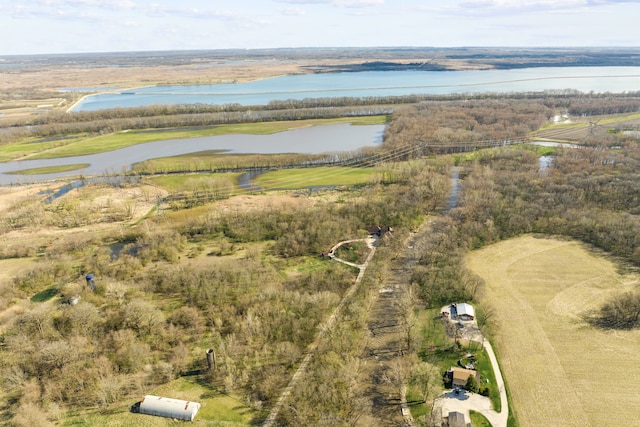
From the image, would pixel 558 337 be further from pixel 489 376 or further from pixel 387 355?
pixel 387 355

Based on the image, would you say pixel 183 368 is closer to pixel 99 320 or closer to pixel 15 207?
pixel 99 320

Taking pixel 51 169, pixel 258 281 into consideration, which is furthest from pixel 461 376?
pixel 51 169

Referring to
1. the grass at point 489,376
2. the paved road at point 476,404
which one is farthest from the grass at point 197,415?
the grass at point 489,376

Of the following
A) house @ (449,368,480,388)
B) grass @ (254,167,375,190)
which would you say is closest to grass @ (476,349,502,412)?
house @ (449,368,480,388)

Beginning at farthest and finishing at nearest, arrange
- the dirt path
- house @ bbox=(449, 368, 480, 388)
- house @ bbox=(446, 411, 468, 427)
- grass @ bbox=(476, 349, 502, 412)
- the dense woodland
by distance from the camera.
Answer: the dense woodland
house @ bbox=(449, 368, 480, 388)
grass @ bbox=(476, 349, 502, 412)
the dirt path
house @ bbox=(446, 411, 468, 427)

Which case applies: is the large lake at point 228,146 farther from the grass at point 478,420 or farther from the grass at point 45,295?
the grass at point 478,420

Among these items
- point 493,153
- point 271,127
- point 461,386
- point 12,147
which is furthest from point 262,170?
point 12,147

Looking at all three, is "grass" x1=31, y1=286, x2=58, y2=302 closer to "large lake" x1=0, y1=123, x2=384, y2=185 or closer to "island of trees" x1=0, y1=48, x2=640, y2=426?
"island of trees" x1=0, y1=48, x2=640, y2=426
